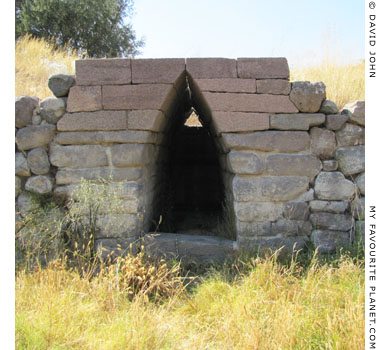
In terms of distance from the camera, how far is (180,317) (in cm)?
254

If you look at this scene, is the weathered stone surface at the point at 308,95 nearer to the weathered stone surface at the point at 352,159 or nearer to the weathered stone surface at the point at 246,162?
the weathered stone surface at the point at 352,159

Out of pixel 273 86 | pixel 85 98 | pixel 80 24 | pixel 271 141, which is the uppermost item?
pixel 80 24

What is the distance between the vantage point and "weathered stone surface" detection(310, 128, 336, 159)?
136 inches

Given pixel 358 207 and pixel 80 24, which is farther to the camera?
A: pixel 80 24

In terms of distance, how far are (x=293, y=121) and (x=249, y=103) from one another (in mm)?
510

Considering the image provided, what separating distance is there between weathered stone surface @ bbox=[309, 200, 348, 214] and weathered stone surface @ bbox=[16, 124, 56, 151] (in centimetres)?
294

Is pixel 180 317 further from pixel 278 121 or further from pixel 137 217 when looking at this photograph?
pixel 278 121

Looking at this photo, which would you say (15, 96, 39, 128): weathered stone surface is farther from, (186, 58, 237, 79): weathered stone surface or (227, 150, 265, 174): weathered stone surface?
(227, 150, 265, 174): weathered stone surface

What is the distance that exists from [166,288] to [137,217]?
944 mm

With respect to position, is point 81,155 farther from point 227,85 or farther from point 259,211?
point 259,211

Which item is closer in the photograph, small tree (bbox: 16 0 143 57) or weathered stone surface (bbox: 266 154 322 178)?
weathered stone surface (bbox: 266 154 322 178)

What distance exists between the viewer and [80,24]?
12.1 meters

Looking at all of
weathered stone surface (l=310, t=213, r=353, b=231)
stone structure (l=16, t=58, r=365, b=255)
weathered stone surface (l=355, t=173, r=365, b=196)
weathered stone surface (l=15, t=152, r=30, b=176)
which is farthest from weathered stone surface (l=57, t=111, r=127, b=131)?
weathered stone surface (l=355, t=173, r=365, b=196)

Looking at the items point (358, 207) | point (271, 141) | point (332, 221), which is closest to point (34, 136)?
point (271, 141)
